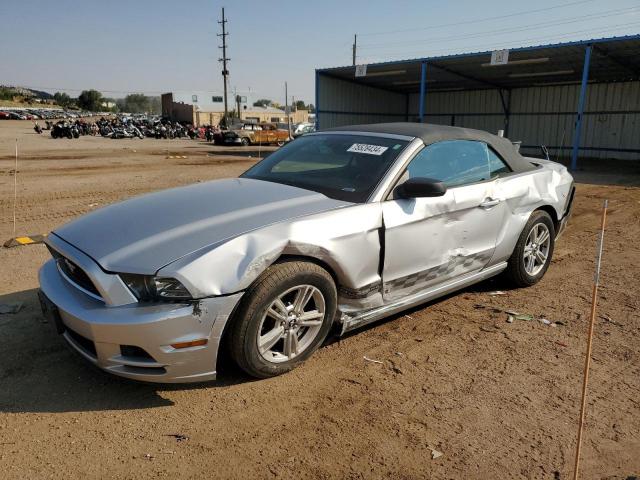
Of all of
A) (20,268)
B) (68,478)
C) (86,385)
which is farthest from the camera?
(20,268)

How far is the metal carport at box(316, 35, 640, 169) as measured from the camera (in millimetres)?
20156

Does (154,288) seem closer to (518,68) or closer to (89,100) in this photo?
(518,68)

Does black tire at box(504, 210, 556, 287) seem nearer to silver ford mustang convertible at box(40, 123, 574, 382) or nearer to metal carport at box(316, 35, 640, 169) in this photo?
silver ford mustang convertible at box(40, 123, 574, 382)

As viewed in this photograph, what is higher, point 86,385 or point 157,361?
point 157,361

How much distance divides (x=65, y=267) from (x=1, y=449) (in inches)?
43.0

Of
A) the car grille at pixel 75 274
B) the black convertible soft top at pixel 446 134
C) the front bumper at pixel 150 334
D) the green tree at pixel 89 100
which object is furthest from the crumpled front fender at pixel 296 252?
the green tree at pixel 89 100

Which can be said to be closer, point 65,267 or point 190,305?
point 190,305

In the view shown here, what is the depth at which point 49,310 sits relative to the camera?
296cm

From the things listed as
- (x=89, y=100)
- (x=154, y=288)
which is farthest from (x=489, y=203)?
(x=89, y=100)

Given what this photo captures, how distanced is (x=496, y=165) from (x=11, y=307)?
4.30m

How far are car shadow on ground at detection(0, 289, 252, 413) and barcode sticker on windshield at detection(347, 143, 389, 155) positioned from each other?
1.87m

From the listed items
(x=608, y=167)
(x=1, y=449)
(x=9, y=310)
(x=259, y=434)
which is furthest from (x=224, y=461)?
(x=608, y=167)

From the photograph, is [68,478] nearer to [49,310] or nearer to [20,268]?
[49,310]

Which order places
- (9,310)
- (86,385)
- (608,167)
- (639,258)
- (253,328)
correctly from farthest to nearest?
(608,167), (639,258), (9,310), (86,385), (253,328)
